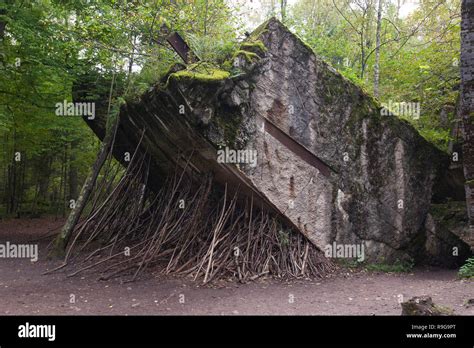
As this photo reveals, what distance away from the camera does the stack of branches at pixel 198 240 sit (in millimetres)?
7008

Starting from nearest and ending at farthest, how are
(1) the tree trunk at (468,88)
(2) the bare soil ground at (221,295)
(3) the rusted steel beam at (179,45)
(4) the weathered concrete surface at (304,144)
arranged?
1. (2) the bare soil ground at (221,295)
2. (1) the tree trunk at (468,88)
3. (4) the weathered concrete surface at (304,144)
4. (3) the rusted steel beam at (179,45)

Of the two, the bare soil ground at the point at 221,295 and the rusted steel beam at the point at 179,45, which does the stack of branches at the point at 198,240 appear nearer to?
the bare soil ground at the point at 221,295

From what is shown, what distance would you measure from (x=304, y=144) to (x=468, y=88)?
291cm

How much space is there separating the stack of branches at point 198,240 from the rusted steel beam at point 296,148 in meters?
1.32

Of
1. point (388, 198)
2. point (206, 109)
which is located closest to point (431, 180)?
point (388, 198)

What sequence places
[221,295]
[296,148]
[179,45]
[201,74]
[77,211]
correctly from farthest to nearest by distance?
[77,211]
[179,45]
[296,148]
[201,74]
[221,295]

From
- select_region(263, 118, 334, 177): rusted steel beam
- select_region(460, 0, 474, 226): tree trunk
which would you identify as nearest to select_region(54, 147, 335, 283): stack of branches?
select_region(263, 118, 334, 177): rusted steel beam

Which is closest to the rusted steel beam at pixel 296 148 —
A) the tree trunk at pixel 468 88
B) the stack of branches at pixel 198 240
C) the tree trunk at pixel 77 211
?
the stack of branches at pixel 198 240

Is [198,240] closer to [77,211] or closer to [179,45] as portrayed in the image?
[77,211]

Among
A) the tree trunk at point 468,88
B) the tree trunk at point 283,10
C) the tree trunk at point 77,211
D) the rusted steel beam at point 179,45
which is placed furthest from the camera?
the tree trunk at point 283,10

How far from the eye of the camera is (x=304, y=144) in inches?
304

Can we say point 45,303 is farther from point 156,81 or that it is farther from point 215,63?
point 215,63

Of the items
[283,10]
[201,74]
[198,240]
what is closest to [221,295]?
[198,240]

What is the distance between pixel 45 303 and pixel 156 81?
418cm
